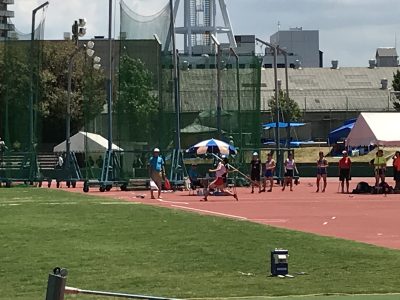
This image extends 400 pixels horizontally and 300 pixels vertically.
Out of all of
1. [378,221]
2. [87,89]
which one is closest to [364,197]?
[378,221]

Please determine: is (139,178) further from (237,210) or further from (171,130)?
(237,210)

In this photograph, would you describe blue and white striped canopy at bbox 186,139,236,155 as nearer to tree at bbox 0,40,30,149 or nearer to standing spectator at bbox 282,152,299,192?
standing spectator at bbox 282,152,299,192

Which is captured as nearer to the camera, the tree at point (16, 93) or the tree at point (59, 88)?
the tree at point (16, 93)

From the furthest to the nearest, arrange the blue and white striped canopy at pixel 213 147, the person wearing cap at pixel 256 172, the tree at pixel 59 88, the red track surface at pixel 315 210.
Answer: the tree at pixel 59 88 → the blue and white striped canopy at pixel 213 147 → the person wearing cap at pixel 256 172 → the red track surface at pixel 315 210

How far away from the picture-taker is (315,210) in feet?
99.5

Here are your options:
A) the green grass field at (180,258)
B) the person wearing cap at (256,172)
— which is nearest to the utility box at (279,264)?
the green grass field at (180,258)

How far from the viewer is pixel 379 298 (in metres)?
12.7

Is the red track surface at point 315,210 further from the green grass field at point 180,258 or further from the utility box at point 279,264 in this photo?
the utility box at point 279,264

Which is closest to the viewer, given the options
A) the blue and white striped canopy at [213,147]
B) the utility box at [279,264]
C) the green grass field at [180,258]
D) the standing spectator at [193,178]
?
the green grass field at [180,258]

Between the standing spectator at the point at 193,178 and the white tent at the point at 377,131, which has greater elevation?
the white tent at the point at 377,131

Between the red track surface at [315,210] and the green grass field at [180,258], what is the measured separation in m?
1.49

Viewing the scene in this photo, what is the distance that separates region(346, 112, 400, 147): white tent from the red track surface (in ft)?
9.33

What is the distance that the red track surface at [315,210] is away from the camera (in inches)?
888

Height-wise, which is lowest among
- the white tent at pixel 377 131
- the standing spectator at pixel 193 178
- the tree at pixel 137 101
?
the standing spectator at pixel 193 178
